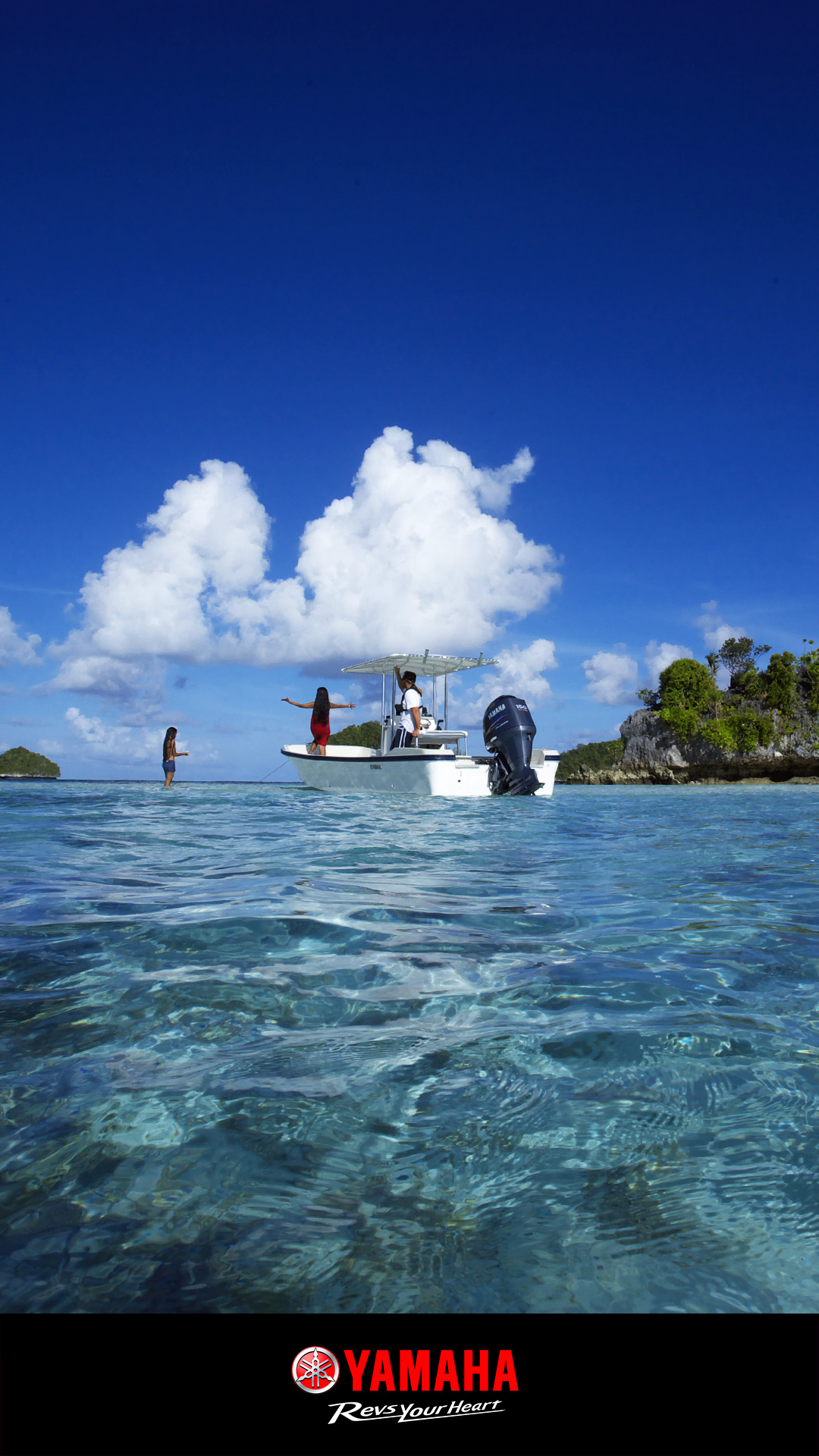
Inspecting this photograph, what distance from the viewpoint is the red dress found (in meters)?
21.1

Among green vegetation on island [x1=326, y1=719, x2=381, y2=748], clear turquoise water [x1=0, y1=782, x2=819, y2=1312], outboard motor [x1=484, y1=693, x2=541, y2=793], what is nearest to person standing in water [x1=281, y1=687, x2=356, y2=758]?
outboard motor [x1=484, y1=693, x2=541, y2=793]

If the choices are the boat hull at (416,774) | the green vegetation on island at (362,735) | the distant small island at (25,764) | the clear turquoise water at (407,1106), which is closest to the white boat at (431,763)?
the boat hull at (416,774)

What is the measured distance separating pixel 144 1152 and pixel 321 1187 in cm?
43

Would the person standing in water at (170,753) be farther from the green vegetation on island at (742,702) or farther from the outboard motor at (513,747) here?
the green vegetation on island at (742,702)

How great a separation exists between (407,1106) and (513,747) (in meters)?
16.1

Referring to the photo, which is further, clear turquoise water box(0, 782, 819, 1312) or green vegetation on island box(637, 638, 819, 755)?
green vegetation on island box(637, 638, 819, 755)

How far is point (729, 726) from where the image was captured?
217ft

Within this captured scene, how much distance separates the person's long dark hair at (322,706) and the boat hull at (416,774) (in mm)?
1125
